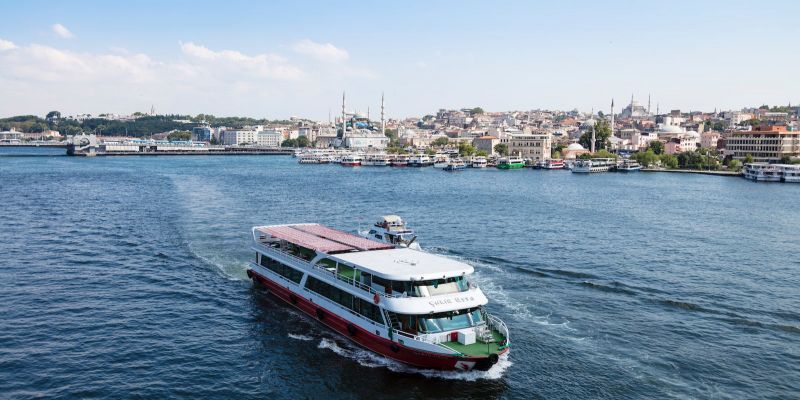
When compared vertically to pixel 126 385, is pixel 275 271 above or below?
above

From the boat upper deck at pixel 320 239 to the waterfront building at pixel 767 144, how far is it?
93.3 metres

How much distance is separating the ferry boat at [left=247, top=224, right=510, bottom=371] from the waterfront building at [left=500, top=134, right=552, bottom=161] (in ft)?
343

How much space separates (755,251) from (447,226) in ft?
56.8

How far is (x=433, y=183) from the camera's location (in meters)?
78.6

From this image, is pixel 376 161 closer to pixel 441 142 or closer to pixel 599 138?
pixel 599 138

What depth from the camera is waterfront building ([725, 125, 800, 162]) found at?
99625 millimetres

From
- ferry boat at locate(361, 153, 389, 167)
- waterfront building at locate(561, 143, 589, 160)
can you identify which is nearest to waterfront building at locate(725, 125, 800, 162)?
waterfront building at locate(561, 143, 589, 160)

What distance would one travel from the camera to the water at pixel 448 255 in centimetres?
1695

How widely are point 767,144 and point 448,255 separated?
9015cm

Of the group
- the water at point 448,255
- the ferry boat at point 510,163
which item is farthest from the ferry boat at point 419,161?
the water at point 448,255

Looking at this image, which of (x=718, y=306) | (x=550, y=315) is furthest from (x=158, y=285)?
(x=718, y=306)

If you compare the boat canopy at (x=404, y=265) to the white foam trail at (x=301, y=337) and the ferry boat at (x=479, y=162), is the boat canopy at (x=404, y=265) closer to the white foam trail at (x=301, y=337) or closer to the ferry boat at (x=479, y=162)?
the white foam trail at (x=301, y=337)

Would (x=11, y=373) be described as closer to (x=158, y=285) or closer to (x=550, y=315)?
(x=158, y=285)

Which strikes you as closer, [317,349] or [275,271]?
[317,349]
